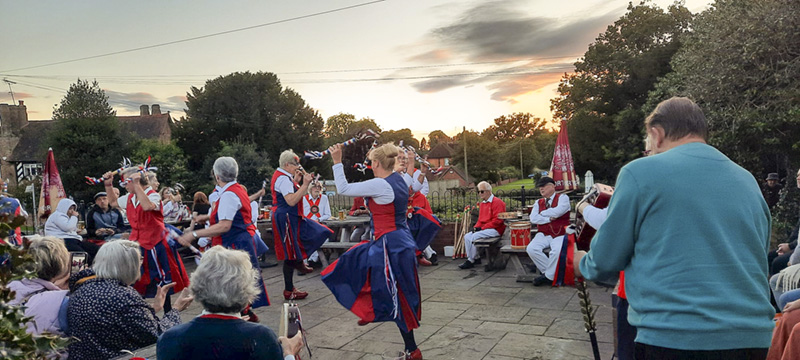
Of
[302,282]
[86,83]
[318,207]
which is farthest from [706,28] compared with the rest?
[86,83]

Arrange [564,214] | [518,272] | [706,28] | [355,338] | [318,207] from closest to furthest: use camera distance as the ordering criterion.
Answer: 1. [355,338]
2. [564,214]
3. [518,272]
4. [318,207]
5. [706,28]

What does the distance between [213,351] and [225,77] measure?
130ft

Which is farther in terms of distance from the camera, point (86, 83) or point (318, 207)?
point (86, 83)

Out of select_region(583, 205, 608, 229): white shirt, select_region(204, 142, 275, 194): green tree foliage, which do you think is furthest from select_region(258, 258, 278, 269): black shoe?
Result: select_region(204, 142, 275, 194): green tree foliage

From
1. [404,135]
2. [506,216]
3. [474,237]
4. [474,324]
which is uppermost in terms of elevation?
[404,135]

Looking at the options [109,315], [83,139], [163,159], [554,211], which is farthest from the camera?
[163,159]

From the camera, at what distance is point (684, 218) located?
1727mm

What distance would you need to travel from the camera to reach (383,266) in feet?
13.8

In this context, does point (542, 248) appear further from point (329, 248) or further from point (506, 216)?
point (329, 248)

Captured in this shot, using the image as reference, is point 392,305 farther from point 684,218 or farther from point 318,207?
point 318,207

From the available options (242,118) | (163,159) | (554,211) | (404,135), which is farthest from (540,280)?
(404,135)

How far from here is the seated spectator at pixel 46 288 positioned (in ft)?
A: 9.50

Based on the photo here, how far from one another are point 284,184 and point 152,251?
1729 millimetres

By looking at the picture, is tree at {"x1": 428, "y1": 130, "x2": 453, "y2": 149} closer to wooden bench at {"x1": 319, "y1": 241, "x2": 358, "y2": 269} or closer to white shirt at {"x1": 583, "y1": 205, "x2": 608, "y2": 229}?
wooden bench at {"x1": 319, "y1": 241, "x2": 358, "y2": 269}
